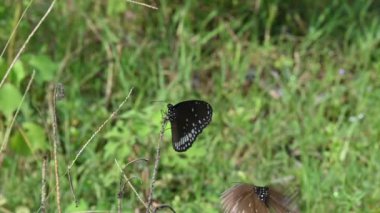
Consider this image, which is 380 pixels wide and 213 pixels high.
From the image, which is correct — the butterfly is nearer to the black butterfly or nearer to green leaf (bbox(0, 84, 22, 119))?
the black butterfly

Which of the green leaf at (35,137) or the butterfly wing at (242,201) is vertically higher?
the butterfly wing at (242,201)

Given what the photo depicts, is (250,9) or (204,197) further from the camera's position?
(250,9)

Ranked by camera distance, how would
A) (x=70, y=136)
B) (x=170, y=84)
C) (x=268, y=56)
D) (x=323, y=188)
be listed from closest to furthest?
(x=323, y=188) → (x=70, y=136) → (x=170, y=84) → (x=268, y=56)

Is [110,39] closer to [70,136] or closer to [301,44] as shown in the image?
[70,136]

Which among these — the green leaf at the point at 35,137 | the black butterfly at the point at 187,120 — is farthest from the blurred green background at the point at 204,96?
the black butterfly at the point at 187,120

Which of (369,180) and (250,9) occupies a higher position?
(250,9)

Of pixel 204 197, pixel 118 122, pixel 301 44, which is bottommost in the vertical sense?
pixel 204 197

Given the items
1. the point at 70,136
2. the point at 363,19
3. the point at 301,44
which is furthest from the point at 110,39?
the point at 363,19

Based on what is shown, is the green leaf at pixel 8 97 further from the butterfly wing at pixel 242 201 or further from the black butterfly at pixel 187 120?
the butterfly wing at pixel 242 201
